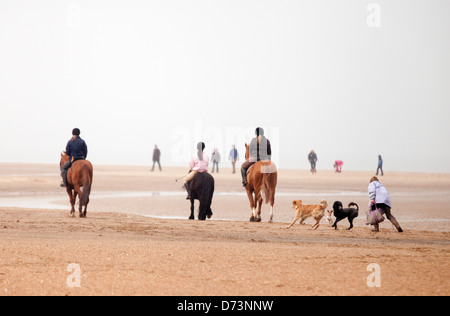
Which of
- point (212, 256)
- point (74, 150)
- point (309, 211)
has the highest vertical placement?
point (74, 150)

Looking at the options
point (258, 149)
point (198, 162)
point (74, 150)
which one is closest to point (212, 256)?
point (258, 149)

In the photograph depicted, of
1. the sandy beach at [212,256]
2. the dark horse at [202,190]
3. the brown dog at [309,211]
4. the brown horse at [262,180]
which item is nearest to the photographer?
the sandy beach at [212,256]

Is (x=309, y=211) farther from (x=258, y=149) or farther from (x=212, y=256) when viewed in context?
(x=212, y=256)

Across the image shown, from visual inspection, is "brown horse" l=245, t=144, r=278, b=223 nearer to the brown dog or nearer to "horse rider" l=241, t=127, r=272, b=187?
"horse rider" l=241, t=127, r=272, b=187

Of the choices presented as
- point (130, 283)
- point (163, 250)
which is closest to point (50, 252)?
point (163, 250)

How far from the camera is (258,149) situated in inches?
762

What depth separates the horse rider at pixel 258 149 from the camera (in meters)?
19.3

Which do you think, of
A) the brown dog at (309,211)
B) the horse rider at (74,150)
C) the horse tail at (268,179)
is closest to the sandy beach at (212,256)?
the brown dog at (309,211)

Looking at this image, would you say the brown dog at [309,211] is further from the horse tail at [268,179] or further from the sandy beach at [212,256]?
the horse tail at [268,179]

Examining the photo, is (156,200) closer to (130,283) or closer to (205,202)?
(205,202)

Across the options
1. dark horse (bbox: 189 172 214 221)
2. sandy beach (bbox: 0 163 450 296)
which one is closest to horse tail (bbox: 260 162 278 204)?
sandy beach (bbox: 0 163 450 296)

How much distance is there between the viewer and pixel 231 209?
24.7m

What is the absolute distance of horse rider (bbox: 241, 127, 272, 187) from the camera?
19281 mm
